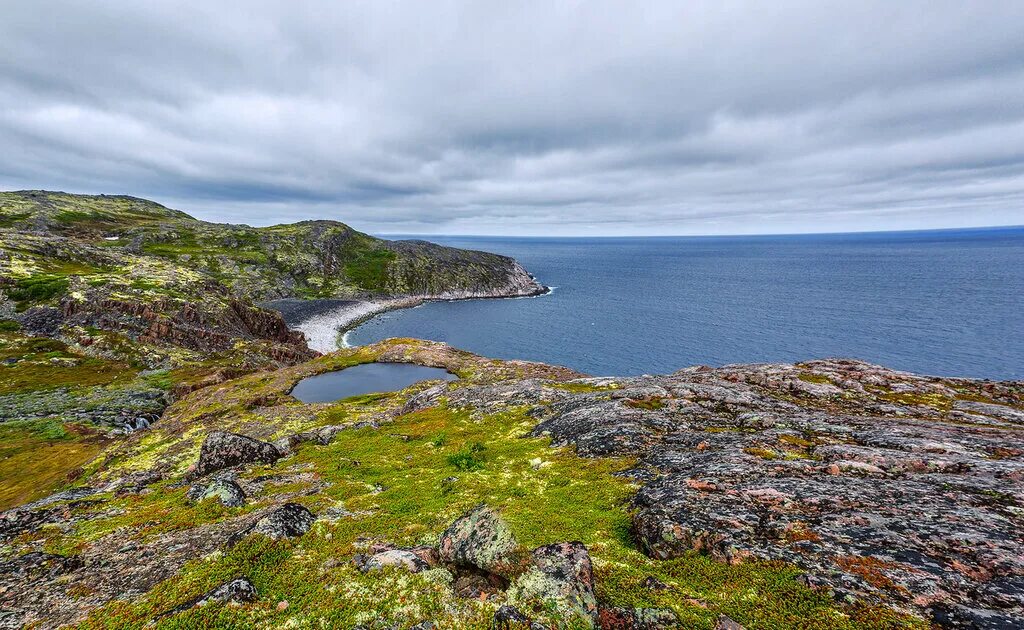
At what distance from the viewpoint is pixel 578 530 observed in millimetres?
15711

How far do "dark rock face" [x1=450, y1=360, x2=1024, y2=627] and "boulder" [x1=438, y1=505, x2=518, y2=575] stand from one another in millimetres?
Result: 4957

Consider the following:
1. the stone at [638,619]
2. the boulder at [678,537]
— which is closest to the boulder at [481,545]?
the stone at [638,619]

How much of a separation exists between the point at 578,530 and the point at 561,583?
4.09 meters

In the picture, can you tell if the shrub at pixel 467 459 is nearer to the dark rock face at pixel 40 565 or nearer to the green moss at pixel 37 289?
the dark rock face at pixel 40 565

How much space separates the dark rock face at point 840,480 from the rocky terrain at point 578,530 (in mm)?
103

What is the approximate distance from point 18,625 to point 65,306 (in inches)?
Answer: 5009

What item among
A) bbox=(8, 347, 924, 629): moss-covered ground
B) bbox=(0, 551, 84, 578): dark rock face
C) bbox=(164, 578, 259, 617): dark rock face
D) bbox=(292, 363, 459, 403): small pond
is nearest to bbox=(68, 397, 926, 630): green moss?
bbox=(8, 347, 924, 629): moss-covered ground

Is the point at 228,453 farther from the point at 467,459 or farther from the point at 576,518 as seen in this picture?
the point at 576,518

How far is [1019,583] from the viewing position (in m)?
10.5

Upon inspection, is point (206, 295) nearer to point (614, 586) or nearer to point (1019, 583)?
point (614, 586)

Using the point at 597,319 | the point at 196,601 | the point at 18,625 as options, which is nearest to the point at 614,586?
the point at 196,601

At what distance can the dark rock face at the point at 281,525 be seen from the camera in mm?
16016

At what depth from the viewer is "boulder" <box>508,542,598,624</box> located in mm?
11203

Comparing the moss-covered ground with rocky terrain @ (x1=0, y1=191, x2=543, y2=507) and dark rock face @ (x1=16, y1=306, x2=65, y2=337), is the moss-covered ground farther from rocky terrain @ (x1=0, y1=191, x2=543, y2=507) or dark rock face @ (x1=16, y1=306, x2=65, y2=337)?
dark rock face @ (x1=16, y1=306, x2=65, y2=337)
